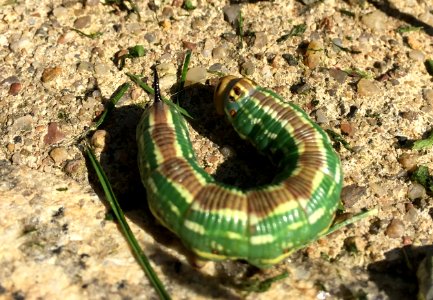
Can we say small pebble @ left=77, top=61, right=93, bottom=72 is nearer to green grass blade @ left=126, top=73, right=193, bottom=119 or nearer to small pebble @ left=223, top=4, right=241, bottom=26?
green grass blade @ left=126, top=73, right=193, bottom=119

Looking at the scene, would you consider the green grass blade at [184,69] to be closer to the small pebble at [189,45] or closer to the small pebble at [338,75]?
the small pebble at [189,45]

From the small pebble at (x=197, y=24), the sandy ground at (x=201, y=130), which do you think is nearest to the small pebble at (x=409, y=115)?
the sandy ground at (x=201, y=130)

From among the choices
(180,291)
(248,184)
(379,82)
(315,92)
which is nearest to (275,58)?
(315,92)

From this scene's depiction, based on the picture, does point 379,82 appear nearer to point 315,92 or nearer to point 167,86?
point 315,92

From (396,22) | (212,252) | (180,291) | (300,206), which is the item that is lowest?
(180,291)

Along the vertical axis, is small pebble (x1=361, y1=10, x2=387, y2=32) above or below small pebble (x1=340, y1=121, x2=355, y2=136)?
above

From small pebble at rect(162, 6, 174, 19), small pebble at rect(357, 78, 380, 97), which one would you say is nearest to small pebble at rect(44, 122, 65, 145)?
small pebble at rect(162, 6, 174, 19)

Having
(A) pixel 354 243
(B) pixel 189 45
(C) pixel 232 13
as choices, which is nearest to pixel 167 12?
(B) pixel 189 45
